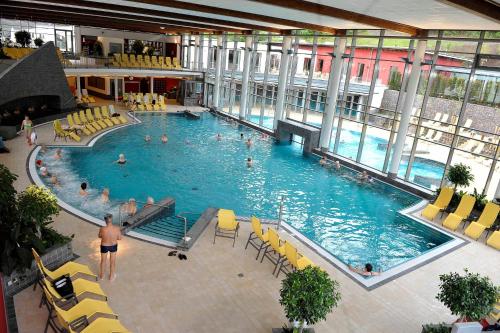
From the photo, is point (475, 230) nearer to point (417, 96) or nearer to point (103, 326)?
point (417, 96)

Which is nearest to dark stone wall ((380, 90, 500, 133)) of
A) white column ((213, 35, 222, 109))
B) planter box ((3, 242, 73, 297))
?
planter box ((3, 242, 73, 297))

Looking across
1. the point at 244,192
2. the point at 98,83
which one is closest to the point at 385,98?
the point at 244,192

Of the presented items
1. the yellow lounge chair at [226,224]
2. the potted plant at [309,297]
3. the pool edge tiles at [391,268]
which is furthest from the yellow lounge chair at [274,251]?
the potted plant at [309,297]

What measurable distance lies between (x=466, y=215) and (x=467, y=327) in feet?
23.2

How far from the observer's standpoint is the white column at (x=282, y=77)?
837 inches

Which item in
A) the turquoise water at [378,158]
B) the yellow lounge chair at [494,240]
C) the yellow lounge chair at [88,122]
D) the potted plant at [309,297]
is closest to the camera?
the potted plant at [309,297]

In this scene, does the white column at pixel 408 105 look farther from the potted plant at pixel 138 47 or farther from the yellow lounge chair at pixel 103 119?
the potted plant at pixel 138 47

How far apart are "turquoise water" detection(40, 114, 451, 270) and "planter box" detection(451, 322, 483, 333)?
3.79 metres

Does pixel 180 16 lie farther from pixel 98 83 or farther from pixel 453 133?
pixel 98 83

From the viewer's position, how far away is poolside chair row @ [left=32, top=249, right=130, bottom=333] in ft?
17.3

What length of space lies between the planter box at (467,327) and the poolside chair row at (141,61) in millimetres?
26957

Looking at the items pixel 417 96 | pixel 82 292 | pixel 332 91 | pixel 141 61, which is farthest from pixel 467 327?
pixel 141 61

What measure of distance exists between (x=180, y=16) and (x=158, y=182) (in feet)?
26.1

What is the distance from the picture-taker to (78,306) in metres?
5.64
